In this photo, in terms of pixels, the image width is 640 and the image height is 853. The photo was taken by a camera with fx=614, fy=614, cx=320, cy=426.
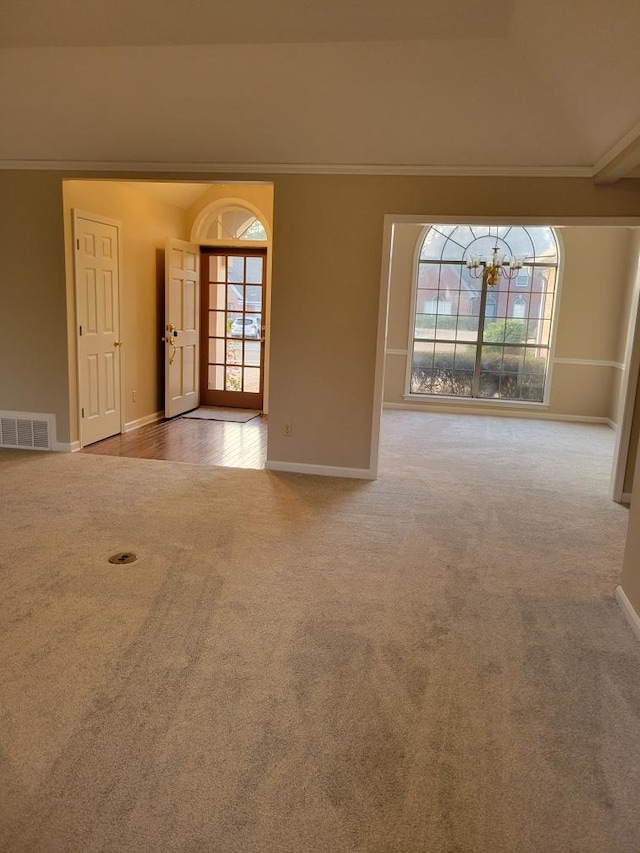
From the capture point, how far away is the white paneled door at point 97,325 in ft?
18.3

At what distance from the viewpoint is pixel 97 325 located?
19.4ft

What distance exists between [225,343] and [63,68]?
13.9ft

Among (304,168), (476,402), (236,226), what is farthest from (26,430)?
(476,402)

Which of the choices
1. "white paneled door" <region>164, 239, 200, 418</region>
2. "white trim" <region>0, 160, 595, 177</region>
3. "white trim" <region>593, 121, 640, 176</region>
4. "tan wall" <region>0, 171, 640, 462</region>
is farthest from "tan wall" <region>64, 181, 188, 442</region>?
"white trim" <region>593, 121, 640, 176</region>

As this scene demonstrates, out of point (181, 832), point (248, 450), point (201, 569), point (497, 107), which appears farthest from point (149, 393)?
point (181, 832)

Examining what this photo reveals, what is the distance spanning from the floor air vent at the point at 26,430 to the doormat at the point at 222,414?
212cm

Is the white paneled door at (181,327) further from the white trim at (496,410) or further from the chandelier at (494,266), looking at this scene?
the chandelier at (494,266)

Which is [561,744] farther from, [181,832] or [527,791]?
[181,832]

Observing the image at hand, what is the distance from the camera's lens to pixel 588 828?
174 cm

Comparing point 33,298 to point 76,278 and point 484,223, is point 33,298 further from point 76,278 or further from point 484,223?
point 484,223

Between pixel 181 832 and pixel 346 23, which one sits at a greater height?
pixel 346 23

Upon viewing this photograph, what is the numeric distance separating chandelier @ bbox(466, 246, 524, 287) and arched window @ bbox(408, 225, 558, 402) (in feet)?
0.11

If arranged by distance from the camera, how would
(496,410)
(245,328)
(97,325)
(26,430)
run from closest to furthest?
(26,430), (97,325), (245,328), (496,410)

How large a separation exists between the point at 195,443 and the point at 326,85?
3439 millimetres
